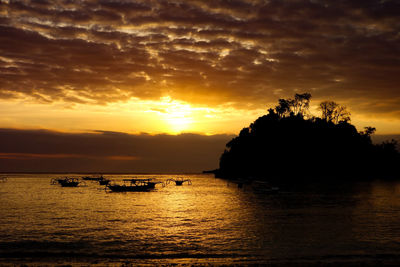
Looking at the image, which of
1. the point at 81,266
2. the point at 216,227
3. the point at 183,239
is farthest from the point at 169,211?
the point at 81,266

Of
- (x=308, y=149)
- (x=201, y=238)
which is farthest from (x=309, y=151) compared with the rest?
(x=201, y=238)

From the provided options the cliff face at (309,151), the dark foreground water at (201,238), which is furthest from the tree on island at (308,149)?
the dark foreground water at (201,238)

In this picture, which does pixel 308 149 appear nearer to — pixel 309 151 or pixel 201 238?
pixel 309 151

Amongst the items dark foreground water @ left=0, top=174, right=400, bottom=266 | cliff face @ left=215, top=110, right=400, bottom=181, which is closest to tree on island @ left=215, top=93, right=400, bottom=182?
cliff face @ left=215, top=110, right=400, bottom=181

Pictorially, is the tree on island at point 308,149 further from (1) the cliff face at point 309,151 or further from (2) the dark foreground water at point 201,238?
(2) the dark foreground water at point 201,238

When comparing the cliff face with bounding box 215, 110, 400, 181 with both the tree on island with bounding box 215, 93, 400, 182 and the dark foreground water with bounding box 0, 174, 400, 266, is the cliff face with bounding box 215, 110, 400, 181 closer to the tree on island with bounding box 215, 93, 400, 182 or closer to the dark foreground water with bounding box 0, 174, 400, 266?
the tree on island with bounding box 215, 93, 400, 182

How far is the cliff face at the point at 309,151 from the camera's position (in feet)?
529

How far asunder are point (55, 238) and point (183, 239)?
39.2 ft

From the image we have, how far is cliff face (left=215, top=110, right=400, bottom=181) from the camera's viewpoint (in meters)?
161

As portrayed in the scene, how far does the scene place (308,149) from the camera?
170m

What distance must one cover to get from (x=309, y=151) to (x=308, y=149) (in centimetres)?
174

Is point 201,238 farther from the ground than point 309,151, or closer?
closer

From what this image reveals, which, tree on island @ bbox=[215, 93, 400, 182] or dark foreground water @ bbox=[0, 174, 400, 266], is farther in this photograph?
tree on island @ bbox=[215, 93, 400, 182]

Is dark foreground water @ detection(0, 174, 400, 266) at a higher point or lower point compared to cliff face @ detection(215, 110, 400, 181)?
lower
